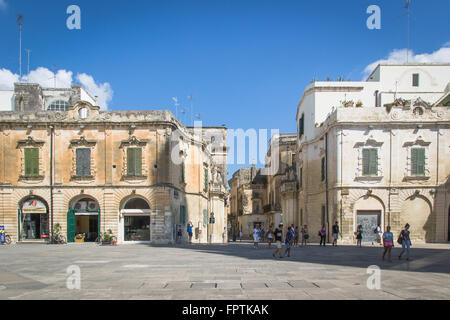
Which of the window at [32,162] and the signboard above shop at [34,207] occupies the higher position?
the window at [32,162]

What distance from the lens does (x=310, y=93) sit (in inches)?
1641

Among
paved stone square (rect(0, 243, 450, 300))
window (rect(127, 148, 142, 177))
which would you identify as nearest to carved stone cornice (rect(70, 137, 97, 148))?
window (rect(127, 148, 142, 177))

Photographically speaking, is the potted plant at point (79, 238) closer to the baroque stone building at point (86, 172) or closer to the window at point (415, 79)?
the baroque stone building at point (86, 172)

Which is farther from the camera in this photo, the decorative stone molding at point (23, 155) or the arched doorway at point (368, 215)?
the decorative stone molding at point (23, 155)

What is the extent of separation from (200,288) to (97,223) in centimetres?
2498

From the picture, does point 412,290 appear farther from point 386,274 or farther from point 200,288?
point 200,288

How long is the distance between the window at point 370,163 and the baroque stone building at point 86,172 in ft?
49.6

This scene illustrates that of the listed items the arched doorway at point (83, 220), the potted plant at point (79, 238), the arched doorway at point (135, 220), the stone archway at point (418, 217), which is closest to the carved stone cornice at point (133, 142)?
the arched doorway at point (135, 220)

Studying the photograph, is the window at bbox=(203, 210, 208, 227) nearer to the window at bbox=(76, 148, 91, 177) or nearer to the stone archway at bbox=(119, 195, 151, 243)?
the stone archway at bbox=(119, 195, 151, 243)

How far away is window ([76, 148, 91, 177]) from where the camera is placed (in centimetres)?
3406

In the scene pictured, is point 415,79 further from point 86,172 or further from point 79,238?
point 79,238

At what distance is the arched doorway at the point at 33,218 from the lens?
34.2 meters

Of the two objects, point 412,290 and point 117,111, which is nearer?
point 412,290
